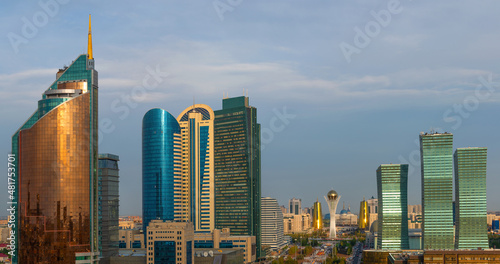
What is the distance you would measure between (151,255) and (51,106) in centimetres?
4707

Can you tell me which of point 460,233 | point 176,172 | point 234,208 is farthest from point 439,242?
point 176,172

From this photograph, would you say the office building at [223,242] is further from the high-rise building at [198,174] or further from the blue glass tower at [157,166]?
the high-rise building at [198,174]

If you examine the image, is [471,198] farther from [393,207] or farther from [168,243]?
[168,243]

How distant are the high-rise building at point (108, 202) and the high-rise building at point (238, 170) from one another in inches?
2109

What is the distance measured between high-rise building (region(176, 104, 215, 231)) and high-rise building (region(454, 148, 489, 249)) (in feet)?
216

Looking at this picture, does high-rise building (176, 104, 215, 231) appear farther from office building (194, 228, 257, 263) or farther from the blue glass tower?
office building (194, 228, 257, 263)

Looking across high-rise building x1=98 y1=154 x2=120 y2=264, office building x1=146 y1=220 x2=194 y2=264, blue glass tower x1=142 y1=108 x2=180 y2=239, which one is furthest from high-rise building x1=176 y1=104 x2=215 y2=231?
office building x1=146 y1=220 x2=194 y2=264

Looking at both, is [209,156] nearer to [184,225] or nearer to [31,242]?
[184,225]

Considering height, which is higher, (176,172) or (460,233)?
(176,172)

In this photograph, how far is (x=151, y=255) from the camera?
126 meters

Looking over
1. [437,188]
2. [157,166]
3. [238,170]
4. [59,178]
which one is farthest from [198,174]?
[59,178]

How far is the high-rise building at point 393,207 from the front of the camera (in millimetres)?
173500

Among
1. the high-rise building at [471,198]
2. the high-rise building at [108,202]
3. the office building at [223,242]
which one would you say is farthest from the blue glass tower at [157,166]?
the high-rise building at [471,198]

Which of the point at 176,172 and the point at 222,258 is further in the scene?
the point at 176,172
